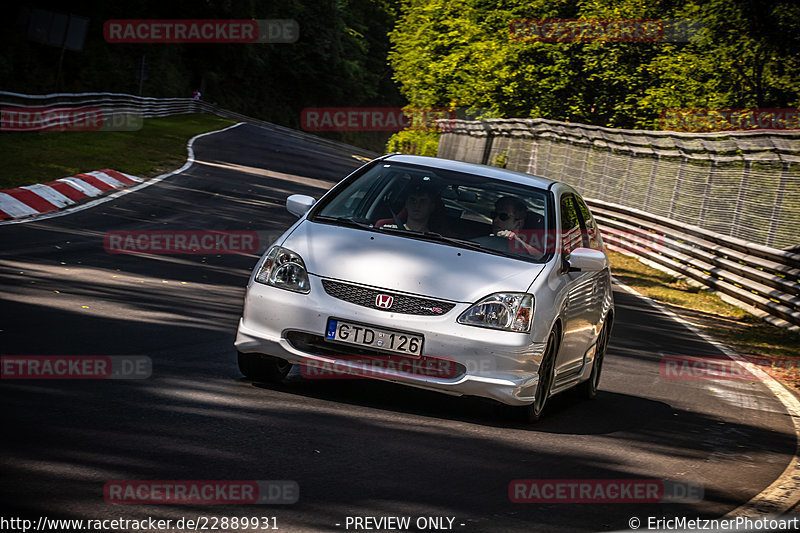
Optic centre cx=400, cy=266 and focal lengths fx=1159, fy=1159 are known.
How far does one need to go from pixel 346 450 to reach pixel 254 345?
4.69ft

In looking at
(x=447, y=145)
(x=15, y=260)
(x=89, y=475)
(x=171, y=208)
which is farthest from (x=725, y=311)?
(x=447, y=145)

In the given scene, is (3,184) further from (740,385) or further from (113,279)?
(740,385)

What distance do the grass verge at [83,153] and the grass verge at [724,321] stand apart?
10.5m

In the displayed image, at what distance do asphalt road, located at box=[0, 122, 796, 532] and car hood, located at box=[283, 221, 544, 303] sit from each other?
0.80 metres

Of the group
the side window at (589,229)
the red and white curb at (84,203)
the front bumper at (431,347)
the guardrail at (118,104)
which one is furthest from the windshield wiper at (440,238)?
the guardrail at (118,104)

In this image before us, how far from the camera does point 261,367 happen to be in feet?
24.2

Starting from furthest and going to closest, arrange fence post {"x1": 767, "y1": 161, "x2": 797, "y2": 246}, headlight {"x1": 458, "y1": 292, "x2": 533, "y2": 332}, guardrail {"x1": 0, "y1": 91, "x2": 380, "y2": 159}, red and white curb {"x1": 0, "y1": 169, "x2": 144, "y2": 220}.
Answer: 1. guardrail {"x1": 0, "y1": 91, "x2": 380, "y2": 159}
2. fence post {"x1": 767, "y1": 161, "x2": 797, "y2": 246}
3. red and white curb {"x1": 0, "y1": 169, "x2": 144, "y2": 220}
4. headlight {"x1": 458, "y1": 292, "x2": 533, "y2": 332}

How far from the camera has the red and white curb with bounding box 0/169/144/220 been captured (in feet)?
51.9

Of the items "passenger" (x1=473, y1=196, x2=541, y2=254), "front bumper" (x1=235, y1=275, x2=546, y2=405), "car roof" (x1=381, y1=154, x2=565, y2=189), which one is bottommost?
"front bumper" (x1=235, y1=275, x2=546, y2=405)

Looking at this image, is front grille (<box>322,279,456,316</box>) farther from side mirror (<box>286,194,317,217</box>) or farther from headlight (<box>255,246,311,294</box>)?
side mirror (<box>286,194,317,217</box>)

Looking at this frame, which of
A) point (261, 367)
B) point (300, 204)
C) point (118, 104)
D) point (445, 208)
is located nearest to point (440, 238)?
point (445, 208)

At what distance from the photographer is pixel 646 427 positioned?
26.3ft

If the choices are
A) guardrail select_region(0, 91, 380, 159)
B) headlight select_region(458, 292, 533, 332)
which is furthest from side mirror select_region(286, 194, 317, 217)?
guardrail select_region(0, 91, 380, 159)

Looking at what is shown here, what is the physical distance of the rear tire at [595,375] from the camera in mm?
8859
